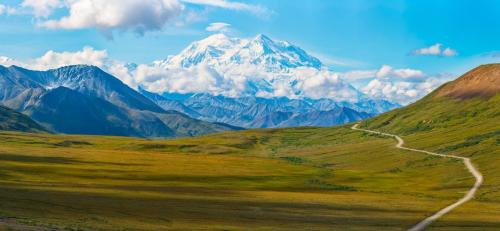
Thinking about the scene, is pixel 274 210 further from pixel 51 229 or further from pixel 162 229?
pixel 51 229

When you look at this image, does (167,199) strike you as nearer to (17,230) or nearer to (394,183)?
(17,230)

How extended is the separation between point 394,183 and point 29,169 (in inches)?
3697

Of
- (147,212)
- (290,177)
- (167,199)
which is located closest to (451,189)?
(290,177)

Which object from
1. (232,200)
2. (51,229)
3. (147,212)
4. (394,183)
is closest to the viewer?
(51,229)

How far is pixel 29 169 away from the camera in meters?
139

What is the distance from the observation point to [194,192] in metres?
110

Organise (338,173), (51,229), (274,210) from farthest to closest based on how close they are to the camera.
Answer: (338,173) → (274,210) → (51,229)

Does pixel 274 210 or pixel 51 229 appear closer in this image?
pixel 51 229

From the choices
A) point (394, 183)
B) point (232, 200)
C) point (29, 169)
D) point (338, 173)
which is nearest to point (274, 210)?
point (232, 200)

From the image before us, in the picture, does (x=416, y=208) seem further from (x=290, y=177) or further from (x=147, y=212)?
(x=290, y=177)

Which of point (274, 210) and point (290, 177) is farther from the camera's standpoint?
point (290, 177)

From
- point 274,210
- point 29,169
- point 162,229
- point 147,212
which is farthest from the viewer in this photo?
point 29,169

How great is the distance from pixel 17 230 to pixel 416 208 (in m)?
68.1

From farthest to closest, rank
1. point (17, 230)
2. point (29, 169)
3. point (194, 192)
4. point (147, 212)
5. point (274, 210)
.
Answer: point (29, 169)
point (194, 192)
point (274, 210)
point (147, 212)
point (17, 230)
